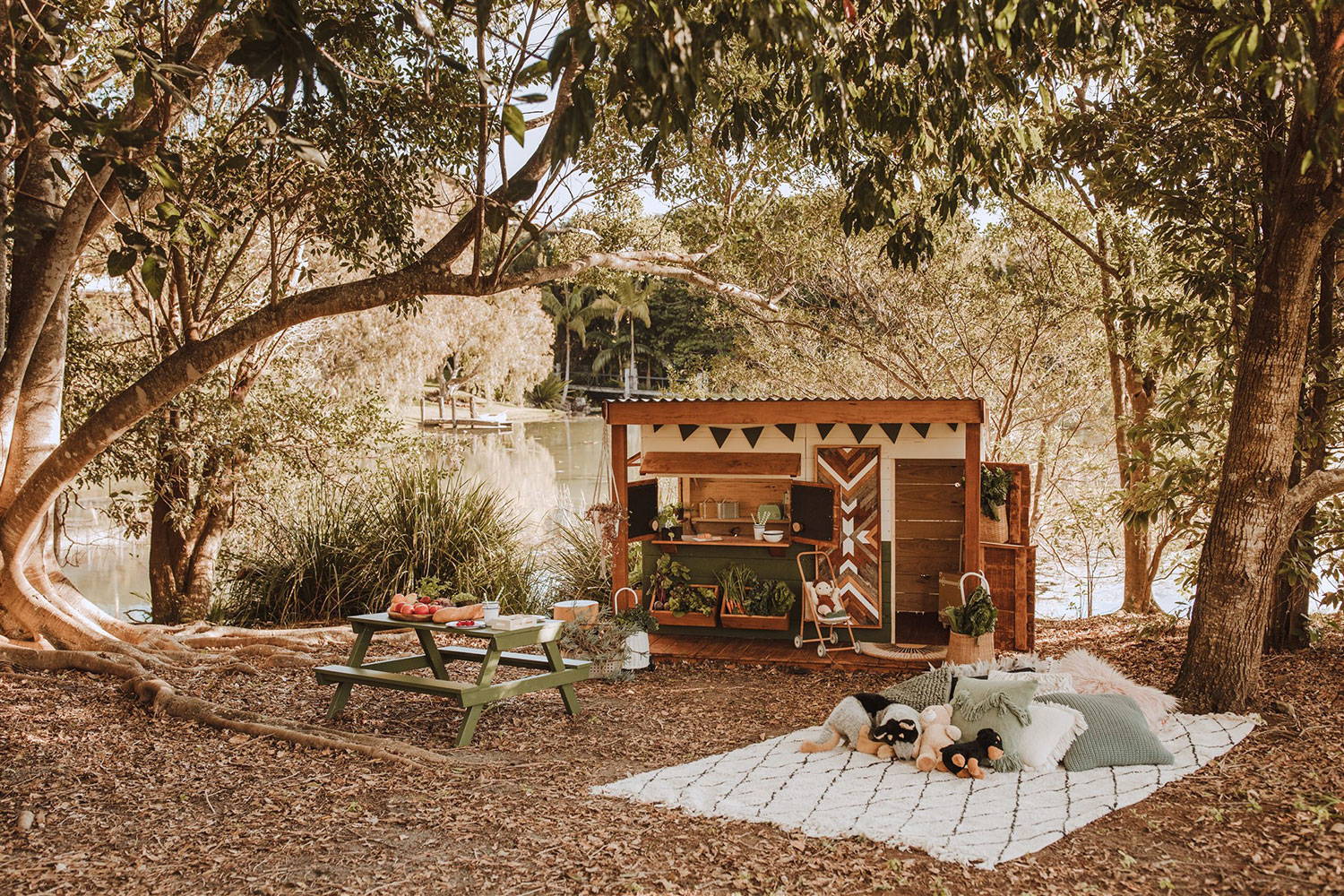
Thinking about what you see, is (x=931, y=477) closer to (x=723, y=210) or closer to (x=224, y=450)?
(x=723, y=210)

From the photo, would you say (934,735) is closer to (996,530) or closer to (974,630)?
(974,630)

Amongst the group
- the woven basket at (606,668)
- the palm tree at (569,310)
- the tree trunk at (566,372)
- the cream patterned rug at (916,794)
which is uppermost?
the palm tree at (569,310)

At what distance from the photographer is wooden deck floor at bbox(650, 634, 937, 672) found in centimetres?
749

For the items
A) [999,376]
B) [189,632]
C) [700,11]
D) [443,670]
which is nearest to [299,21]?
[700,11]

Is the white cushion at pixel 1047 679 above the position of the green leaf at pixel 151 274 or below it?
below

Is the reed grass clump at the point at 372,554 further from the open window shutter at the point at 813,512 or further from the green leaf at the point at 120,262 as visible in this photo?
the green leaf at the point at 120,262

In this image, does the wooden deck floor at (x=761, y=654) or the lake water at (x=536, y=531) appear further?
the lake water at (x=536, y=531)

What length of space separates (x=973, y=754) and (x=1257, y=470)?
2212 mm

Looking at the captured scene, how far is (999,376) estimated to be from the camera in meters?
12.0

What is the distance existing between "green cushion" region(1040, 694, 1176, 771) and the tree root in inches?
122

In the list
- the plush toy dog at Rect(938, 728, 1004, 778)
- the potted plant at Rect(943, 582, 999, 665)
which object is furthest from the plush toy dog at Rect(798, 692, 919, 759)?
the potted plant at Rect(943, 582, 999, 665)

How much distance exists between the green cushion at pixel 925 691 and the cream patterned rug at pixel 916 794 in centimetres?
47

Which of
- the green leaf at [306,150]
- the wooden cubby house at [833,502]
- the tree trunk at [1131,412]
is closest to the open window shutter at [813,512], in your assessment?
the wooden cubby house at [833,502]

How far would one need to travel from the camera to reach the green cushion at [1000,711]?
482cm
